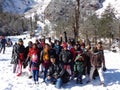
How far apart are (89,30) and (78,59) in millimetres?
52702

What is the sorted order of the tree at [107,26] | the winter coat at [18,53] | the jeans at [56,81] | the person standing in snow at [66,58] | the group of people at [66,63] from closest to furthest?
the jeans at [56,81], the group of people at [66,63], the person standing in snow at [66,58], the winter coat at [18,53], the tree at [107,26]

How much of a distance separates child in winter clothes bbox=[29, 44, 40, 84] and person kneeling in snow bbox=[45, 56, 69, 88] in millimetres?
654

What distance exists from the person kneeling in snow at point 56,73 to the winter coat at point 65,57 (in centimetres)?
26

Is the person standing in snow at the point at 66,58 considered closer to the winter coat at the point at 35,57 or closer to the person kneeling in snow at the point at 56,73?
the person kneeling in snow at the point at 56,73

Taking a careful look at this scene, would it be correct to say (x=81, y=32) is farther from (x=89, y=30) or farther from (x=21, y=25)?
(x=21, y=25)

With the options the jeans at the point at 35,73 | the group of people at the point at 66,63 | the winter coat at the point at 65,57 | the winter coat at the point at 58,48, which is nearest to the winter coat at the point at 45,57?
the group of people at the point at 66,63

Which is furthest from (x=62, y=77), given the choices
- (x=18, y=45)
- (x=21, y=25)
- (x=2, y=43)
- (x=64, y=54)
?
(x=21, y=25)

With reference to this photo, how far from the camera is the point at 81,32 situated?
70.8 m

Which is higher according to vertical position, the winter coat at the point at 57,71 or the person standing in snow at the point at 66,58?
the person standing in snow at the point at 66,58

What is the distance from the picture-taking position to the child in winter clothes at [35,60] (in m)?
15.7

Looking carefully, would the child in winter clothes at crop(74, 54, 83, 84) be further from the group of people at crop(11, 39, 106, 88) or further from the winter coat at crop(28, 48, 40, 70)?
the winter coat at crop(28, 48, 40, 70)

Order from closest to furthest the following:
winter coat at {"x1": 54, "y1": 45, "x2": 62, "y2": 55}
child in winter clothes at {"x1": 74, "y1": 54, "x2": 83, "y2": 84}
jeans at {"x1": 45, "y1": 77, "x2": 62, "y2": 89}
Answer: jeans at {"x1": 45, "y1": 77, "x2": 62, "y2": 89}
child in winter clothes at {"x1": 74, "y1": 54, "x2": 83, "y2": 84}
winter coat at {"x1": 54, "y1": 45, "x2": 62, "y2": 55}

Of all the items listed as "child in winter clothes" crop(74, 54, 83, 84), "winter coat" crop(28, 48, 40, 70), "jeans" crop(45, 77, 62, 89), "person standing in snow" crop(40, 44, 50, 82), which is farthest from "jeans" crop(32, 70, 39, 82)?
"child in winter clothes" crop(74, 54, 83, 84)

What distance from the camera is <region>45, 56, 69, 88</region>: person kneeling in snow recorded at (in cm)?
1529
